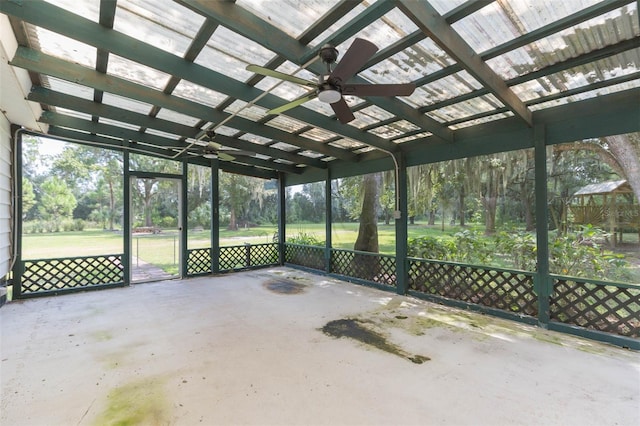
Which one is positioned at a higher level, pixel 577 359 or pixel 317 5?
pixel 317 5

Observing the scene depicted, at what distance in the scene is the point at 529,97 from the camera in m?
3.37

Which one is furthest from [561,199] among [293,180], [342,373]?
[293,180]

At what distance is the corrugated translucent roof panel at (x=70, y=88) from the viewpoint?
12.0ft

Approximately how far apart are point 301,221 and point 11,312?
19.0ft

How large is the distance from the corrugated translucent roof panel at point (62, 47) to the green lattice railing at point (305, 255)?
208 inches

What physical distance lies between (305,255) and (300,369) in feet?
16.3

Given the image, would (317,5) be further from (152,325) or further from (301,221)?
(301,221)

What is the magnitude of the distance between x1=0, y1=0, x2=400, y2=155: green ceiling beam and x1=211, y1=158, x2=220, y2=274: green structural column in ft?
11.7

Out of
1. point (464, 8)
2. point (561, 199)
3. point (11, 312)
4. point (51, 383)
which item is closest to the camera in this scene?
point (464, 8)

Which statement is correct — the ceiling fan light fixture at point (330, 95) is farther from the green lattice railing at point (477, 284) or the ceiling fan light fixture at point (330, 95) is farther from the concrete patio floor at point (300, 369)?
the green lattice railing at point (477, 284)

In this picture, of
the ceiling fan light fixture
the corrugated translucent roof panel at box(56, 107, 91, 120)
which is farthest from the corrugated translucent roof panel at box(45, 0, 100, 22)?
the corrugated translucent roof panel at box(56, 107, 91, 120)

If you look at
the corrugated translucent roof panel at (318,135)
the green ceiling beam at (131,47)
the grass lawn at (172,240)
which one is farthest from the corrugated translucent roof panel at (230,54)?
the grass lawn at (172,240)

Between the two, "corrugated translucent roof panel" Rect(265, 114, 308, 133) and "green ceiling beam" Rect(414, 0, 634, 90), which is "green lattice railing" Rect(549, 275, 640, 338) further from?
"corrugated translucent roof panel" Rect(265, 114, 308, 133)

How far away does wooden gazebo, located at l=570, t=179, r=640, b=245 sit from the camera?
4578 millimetres
